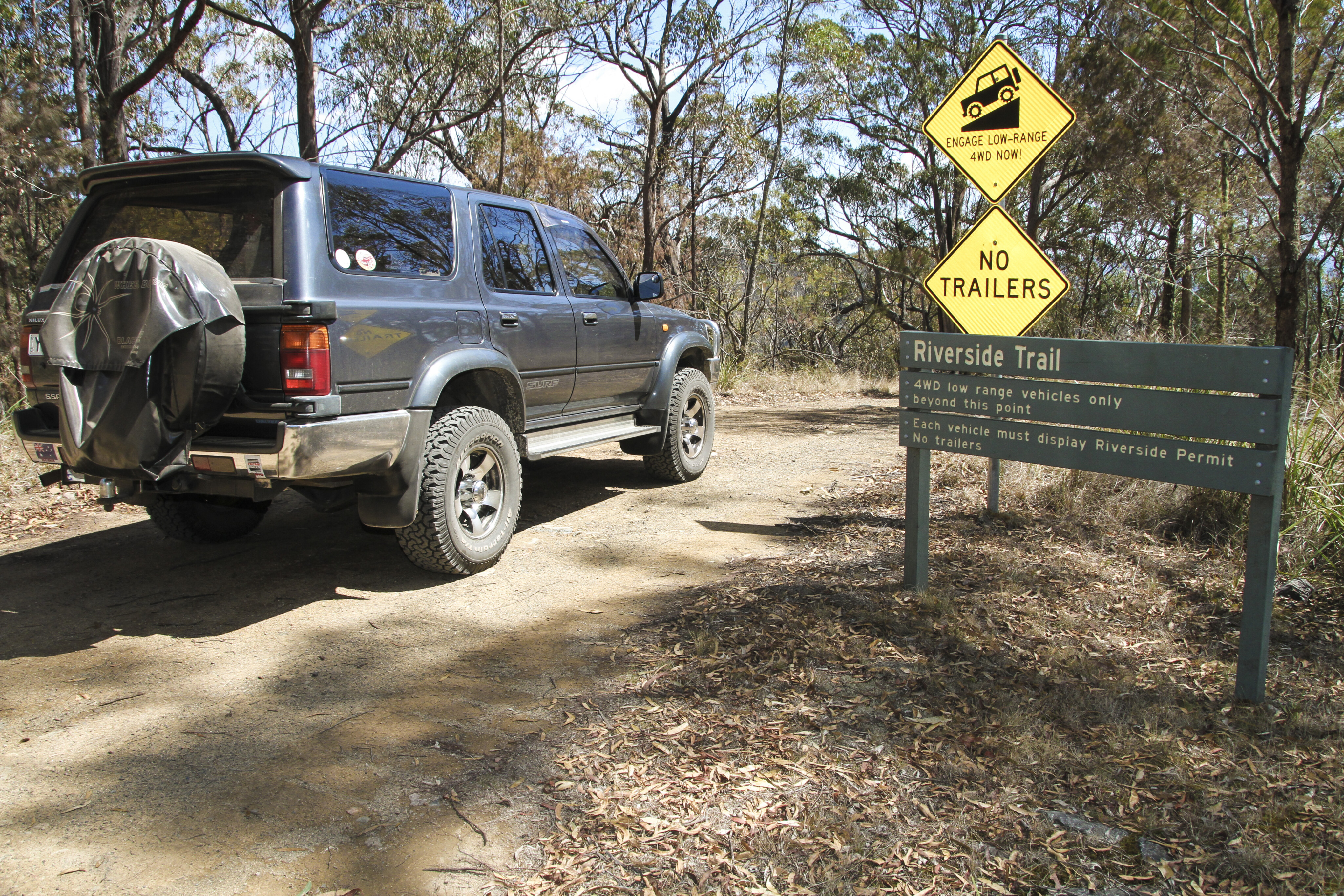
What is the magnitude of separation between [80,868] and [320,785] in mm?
629

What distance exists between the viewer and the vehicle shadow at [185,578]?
411 centimetres

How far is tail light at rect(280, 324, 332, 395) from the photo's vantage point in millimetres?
3691

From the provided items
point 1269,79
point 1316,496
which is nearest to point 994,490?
point 1316,496

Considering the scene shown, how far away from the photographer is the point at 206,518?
5.23 meters

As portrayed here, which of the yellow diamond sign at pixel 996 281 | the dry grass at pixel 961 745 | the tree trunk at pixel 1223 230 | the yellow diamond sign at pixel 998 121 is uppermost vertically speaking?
the tree trunk at pixel 1223 230

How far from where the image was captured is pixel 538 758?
2904 millimetres

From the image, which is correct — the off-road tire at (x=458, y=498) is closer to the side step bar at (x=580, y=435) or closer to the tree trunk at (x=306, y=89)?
the side step bar at (x=580, y=435)

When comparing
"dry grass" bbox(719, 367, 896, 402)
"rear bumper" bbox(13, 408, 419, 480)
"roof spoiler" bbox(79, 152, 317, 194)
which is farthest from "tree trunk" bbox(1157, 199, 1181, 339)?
"roof spoiler" bbox(79, 152, 317, 194)

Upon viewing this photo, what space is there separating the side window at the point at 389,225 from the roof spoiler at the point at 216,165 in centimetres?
17

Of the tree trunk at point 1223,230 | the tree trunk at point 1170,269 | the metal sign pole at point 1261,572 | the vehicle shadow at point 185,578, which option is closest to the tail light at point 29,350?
the vehicle shadow at point 185,578

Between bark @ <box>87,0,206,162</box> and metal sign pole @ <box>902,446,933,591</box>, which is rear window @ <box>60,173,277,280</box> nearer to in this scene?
metal sign pole @ <box>902,446,933,591</box>

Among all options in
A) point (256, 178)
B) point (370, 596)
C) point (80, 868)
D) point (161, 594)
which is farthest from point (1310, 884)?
point (161, 594)

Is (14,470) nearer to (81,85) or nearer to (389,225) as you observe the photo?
(389,225)

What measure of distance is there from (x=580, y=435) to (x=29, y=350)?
9.55 feet
